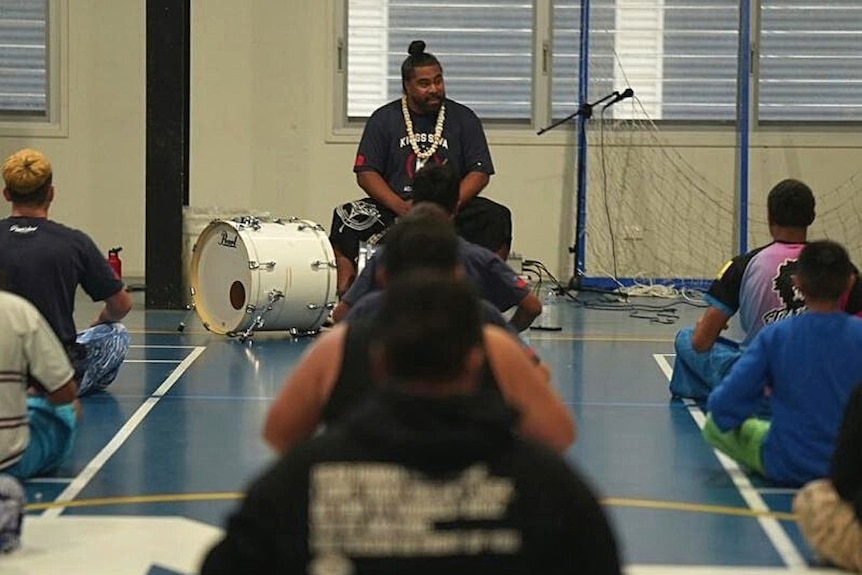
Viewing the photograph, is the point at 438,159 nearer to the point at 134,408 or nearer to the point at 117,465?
the point at 134,408

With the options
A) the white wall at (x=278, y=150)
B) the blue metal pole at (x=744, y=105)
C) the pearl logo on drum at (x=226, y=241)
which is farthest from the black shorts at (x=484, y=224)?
the white wall at (x=278, y=150)

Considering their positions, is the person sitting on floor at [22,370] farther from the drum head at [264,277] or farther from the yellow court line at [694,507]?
the drum head at [264,277]

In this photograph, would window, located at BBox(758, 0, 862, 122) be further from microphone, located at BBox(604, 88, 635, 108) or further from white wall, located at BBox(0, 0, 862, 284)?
microphone, located at BBox(604, 88, 635, 108)

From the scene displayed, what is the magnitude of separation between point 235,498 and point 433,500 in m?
Answer: 3.15

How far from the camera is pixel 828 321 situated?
5.00 metres

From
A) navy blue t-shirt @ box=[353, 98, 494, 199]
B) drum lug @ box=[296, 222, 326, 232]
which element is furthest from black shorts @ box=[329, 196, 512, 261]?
drum lug @ box=[296, 222, 326, 232]

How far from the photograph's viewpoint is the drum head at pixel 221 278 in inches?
365

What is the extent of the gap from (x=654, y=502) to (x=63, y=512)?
1885 mm

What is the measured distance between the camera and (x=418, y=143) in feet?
25.7

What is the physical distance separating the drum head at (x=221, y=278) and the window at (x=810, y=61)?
543cm

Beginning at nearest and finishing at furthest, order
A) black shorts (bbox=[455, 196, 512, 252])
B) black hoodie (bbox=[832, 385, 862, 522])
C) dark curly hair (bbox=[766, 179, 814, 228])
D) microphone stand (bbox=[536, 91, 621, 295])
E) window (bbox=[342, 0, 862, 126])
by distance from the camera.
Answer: black hoodie (bbox=[832, 385, 862, 522]) < dark curly hair (bbox=[766, 179, 814, 228]) < black shorts (bbox=[455, 196, 512, 252]) < microphone stand (bbox=[536, 91, 621, 295]) < window (bbox=[342, 0, 862, 126])

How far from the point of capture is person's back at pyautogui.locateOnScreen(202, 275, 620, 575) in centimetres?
205

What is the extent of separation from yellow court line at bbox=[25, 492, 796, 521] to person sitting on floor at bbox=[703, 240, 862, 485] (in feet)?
0.98

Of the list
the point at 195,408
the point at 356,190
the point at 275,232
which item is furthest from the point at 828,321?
the point at 356,190
